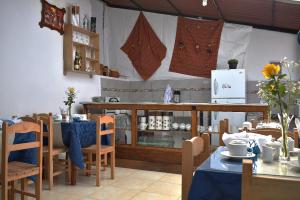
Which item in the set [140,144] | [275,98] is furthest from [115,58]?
[275,98]

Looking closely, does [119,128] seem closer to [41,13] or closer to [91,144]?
[91,144]

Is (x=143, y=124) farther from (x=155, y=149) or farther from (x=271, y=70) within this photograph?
(x=271, y=70)

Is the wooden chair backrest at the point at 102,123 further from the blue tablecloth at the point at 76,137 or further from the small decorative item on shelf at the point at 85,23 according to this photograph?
the small decorative item on shelf at the point at 85,23

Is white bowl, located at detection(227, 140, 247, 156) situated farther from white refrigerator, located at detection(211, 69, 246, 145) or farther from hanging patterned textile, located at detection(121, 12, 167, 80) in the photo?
hanging patterned textile, located at detection(121, 12, 167, 80)

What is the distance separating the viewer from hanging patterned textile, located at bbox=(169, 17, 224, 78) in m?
6.30


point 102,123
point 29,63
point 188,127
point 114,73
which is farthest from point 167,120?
point 114,73

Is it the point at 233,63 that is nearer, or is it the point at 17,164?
the point at 17,164

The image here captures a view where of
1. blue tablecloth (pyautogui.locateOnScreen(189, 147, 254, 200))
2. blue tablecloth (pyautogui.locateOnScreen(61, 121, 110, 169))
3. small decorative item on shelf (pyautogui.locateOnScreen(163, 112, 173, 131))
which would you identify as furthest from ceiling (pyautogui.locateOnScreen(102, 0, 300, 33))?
blue tablecloth (pyautogui.locateOnScreen(189, 147, 254, 200))

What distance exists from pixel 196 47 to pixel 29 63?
3.54 metres

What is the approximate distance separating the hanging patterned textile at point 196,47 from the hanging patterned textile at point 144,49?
0.40 metres

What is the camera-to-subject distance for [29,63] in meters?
4.54

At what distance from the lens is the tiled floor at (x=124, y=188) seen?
3260mm

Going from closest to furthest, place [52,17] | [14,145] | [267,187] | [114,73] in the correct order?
[267,187] < [14,145] < [52,17] < [114,73]

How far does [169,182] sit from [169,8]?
4021 mm
